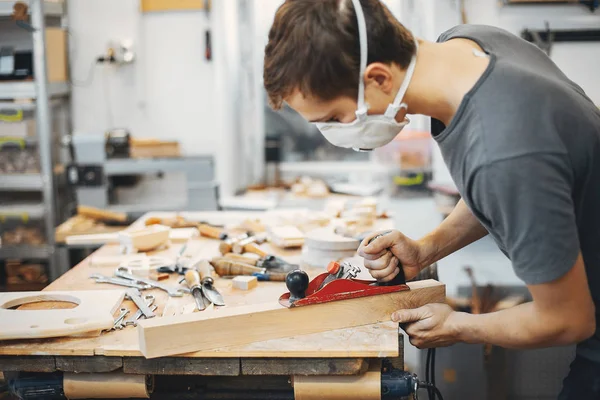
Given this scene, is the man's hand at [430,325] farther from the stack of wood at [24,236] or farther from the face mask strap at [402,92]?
the stack of wood at [24,236]

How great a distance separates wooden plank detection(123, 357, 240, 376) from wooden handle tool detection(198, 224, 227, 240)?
3.67ft

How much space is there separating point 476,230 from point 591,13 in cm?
262

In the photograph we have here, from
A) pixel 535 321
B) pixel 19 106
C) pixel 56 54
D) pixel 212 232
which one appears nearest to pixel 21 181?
pixel 19 106

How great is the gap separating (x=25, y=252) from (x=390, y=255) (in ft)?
10.3

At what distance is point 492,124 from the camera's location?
1255mm

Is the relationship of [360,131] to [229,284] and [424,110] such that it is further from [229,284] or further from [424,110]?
[229,284]

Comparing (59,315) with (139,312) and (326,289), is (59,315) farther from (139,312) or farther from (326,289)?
(326,289)

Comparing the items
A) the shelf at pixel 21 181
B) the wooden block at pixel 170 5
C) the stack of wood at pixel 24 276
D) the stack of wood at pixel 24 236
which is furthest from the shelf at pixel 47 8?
the stack of wood at pixel 24 276

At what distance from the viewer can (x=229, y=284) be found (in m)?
2.12

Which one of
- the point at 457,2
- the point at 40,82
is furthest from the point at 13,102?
the point at 457,2

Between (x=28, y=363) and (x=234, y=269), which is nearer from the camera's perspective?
(x=28, y=363)

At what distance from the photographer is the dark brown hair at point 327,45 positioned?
1.34 metres

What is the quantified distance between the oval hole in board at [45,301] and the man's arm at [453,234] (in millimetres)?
987

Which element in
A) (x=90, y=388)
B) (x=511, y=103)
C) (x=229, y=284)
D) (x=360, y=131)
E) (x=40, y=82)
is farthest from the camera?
(x=40, y=82)
